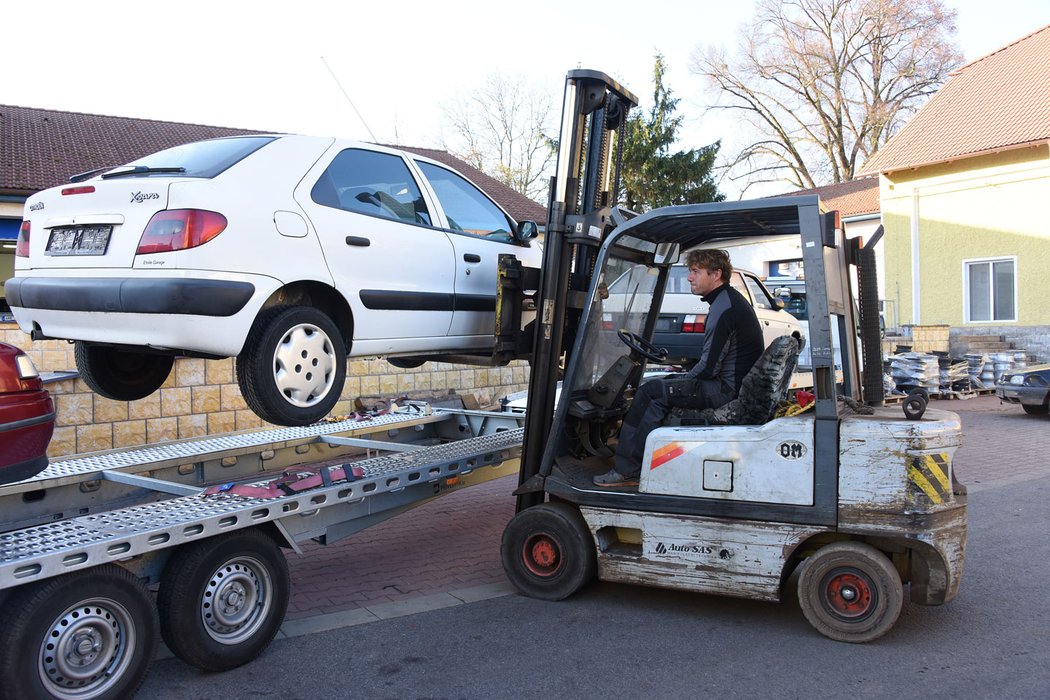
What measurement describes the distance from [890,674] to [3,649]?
3.84 meters

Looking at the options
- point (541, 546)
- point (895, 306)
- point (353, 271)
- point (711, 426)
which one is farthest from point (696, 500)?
point (895, 306)

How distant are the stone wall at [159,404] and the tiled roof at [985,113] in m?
15.0

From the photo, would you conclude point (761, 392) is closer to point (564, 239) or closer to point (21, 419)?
point (564, 239)

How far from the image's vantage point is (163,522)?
3.94 metres

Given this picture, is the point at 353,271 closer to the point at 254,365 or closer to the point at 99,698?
the point at 254,365

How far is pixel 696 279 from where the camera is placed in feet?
17.2

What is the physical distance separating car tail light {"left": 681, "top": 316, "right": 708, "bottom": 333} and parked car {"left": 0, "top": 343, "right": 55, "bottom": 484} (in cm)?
848

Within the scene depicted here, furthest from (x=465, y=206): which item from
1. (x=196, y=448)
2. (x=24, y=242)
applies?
(x=24, y=242)

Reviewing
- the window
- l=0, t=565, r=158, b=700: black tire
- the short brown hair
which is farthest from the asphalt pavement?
the window

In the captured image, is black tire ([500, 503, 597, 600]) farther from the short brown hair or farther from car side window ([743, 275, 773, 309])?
car side window ([743, 275, 773, 309])

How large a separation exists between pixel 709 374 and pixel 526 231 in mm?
1868

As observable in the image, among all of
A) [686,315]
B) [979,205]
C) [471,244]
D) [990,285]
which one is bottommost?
[686,315]

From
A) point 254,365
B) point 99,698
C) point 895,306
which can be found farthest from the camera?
point 895,306

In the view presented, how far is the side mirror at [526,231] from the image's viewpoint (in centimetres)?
616
